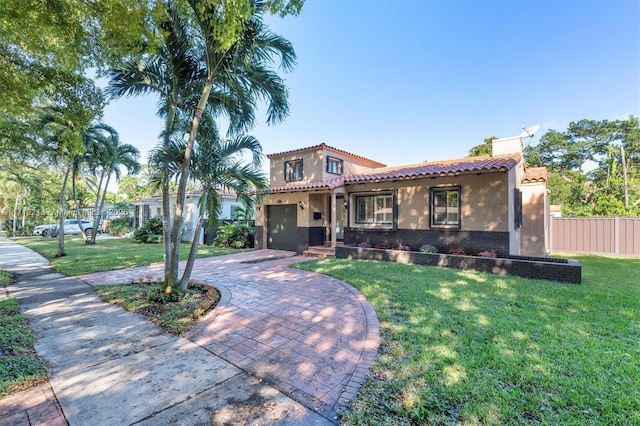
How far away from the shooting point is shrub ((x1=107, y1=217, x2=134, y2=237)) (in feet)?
82.8

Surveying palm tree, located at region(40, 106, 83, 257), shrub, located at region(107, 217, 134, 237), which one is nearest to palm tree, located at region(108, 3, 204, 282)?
palm tree, located at region(40, 106, 83, 257)

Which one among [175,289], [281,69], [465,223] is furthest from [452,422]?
[465,223]

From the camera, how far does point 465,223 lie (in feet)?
32.1

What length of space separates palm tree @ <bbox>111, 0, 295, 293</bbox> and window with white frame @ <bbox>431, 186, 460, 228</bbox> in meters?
6.61

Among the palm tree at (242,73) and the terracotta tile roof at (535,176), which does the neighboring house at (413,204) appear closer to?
the terracotta tile roof at (535,176)

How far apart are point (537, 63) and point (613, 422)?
1558 centimetres

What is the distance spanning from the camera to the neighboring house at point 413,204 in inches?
372

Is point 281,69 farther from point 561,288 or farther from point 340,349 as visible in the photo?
point 561,288

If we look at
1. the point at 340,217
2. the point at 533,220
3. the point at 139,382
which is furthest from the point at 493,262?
the point at 139,382

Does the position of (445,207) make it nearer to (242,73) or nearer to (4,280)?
(242,73)

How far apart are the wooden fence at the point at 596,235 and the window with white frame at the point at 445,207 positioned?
8.24 metres

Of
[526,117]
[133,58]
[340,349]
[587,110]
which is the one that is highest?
[587,110]

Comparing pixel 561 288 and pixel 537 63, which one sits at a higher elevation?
pixel 537 63

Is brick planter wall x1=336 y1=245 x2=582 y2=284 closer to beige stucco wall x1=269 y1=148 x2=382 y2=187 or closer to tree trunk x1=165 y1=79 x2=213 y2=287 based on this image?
beige stucco wall x1=269 y1=148 x2=382 y2=187
